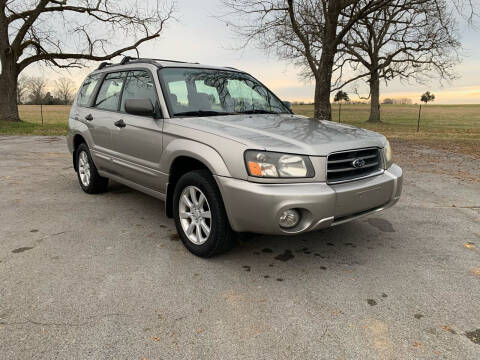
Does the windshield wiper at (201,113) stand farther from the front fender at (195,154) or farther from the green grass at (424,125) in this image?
the green grass at (424,125)

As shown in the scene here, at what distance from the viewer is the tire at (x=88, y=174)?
5516 mm

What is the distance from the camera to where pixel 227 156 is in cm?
307

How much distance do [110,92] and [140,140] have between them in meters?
1.29

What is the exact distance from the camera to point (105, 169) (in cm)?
509

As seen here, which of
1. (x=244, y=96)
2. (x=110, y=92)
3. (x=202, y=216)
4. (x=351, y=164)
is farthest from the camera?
(x=110, y=92)

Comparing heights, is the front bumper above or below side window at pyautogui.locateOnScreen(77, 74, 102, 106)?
below

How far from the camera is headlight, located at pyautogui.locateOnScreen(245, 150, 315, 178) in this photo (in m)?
2.94

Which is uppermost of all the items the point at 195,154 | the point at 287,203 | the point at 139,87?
the point at 139,87

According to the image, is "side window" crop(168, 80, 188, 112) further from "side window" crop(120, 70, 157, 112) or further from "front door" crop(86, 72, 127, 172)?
"front door" crop(86, 72, 127, 172)

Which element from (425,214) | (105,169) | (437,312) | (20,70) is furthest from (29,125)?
(437,312)

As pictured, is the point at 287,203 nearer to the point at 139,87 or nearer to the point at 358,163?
the point at 358,163

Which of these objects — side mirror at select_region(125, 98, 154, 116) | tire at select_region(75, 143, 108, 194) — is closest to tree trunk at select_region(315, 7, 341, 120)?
tire at select_region(75, 143, 108, 194)

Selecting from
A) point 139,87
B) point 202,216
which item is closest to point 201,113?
point 139,87

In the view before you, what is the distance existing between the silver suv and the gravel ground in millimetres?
455
